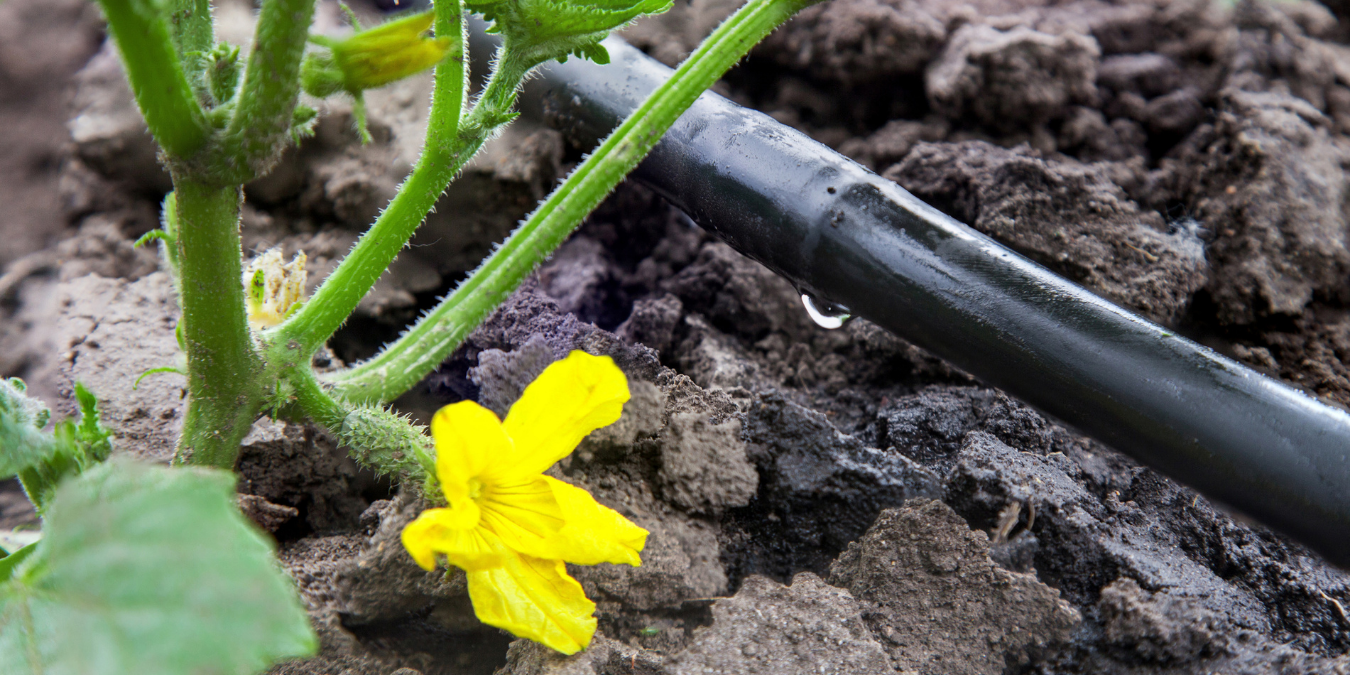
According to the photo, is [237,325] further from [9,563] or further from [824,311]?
[824,311]

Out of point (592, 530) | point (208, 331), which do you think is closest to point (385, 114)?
point (208, 331)

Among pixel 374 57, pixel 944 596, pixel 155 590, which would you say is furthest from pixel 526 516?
pixel 944 596

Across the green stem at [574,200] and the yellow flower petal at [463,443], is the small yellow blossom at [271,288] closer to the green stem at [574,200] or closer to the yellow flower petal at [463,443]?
the green stem at [574,200]

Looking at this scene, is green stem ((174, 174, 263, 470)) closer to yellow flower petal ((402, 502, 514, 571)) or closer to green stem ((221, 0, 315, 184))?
green stem ((221, 0, 315, 184))

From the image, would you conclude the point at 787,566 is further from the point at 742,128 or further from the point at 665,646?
the point at 742,128

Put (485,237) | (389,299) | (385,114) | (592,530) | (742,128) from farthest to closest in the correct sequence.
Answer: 1. (385,114)
2. (485,237)
3. (389,299)
4. (742,128)
5. (592,530)

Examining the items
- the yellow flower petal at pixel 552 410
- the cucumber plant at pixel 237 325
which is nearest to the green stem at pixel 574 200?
the cucumber plant at pixel 237 325

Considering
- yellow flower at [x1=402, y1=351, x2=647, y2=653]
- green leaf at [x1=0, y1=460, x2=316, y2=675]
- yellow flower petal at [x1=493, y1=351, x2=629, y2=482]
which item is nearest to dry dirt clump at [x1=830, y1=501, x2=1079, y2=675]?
yellow flower at [x1=402, y1=351, x2=647, y2=653]
